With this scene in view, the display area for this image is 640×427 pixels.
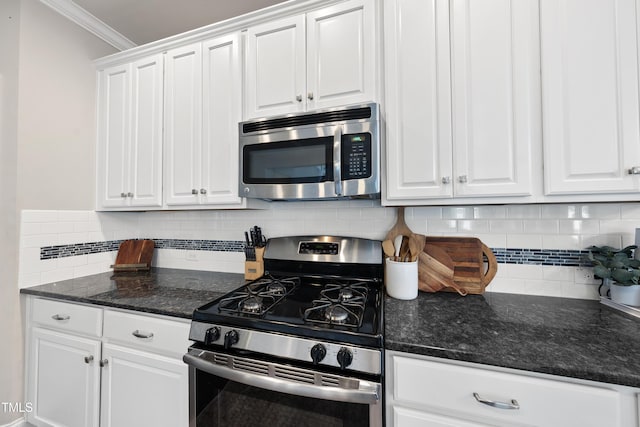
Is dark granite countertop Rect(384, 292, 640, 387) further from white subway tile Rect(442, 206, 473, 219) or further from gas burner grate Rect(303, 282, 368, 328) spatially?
white subway tile Rect(442, 206, 473, 219)

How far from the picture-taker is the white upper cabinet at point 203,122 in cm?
159

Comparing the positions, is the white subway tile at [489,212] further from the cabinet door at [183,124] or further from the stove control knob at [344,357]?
the cabinet door at [183,124]

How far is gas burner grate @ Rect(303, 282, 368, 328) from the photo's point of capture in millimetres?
996

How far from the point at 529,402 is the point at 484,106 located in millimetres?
1127

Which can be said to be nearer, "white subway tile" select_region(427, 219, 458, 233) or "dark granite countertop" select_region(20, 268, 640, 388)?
"dark granite countertop" select_region(20, 268, 640, 388)

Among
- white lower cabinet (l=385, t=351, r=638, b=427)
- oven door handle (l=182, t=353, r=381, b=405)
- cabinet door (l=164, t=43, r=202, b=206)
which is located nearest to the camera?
white lower cabinet (l=385, t=351, r=638, b=427)

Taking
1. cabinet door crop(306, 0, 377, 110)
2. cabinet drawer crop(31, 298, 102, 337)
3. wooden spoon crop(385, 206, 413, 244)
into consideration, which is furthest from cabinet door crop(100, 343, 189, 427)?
cabinet door crop(306, 0, 377, 110)

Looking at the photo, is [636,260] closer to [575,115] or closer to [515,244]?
[515,244]

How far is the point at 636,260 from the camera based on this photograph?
3.75ft

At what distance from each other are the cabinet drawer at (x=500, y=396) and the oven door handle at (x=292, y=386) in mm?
123

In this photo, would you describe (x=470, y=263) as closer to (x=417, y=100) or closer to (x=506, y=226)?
(x=506, y=226)

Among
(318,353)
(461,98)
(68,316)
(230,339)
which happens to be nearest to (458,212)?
(461,98)

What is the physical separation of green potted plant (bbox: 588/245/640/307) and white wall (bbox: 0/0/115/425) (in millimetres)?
3114

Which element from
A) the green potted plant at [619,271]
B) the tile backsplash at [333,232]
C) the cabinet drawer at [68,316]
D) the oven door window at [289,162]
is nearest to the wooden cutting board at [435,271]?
the tile backsplash at [333,232]
